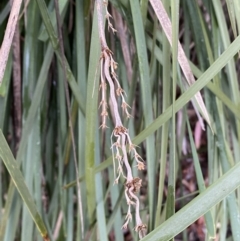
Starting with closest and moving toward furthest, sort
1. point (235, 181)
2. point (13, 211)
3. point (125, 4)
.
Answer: point (235, 181) → point (125, 4) → point (13, 211)

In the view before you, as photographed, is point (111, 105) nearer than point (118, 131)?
No

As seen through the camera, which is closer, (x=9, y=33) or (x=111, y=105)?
(x=9, y=33)

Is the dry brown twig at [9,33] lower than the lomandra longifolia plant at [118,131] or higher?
higher

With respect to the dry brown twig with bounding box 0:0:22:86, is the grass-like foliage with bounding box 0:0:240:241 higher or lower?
lower

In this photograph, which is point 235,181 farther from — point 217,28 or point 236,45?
point 217,28

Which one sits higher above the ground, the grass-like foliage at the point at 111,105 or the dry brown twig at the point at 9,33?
the dry brown twig at the point at 9,33

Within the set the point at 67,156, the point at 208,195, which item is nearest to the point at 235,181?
the point at 208,195

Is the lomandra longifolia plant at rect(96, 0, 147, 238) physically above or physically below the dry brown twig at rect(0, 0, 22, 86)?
below

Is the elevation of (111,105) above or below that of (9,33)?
below
